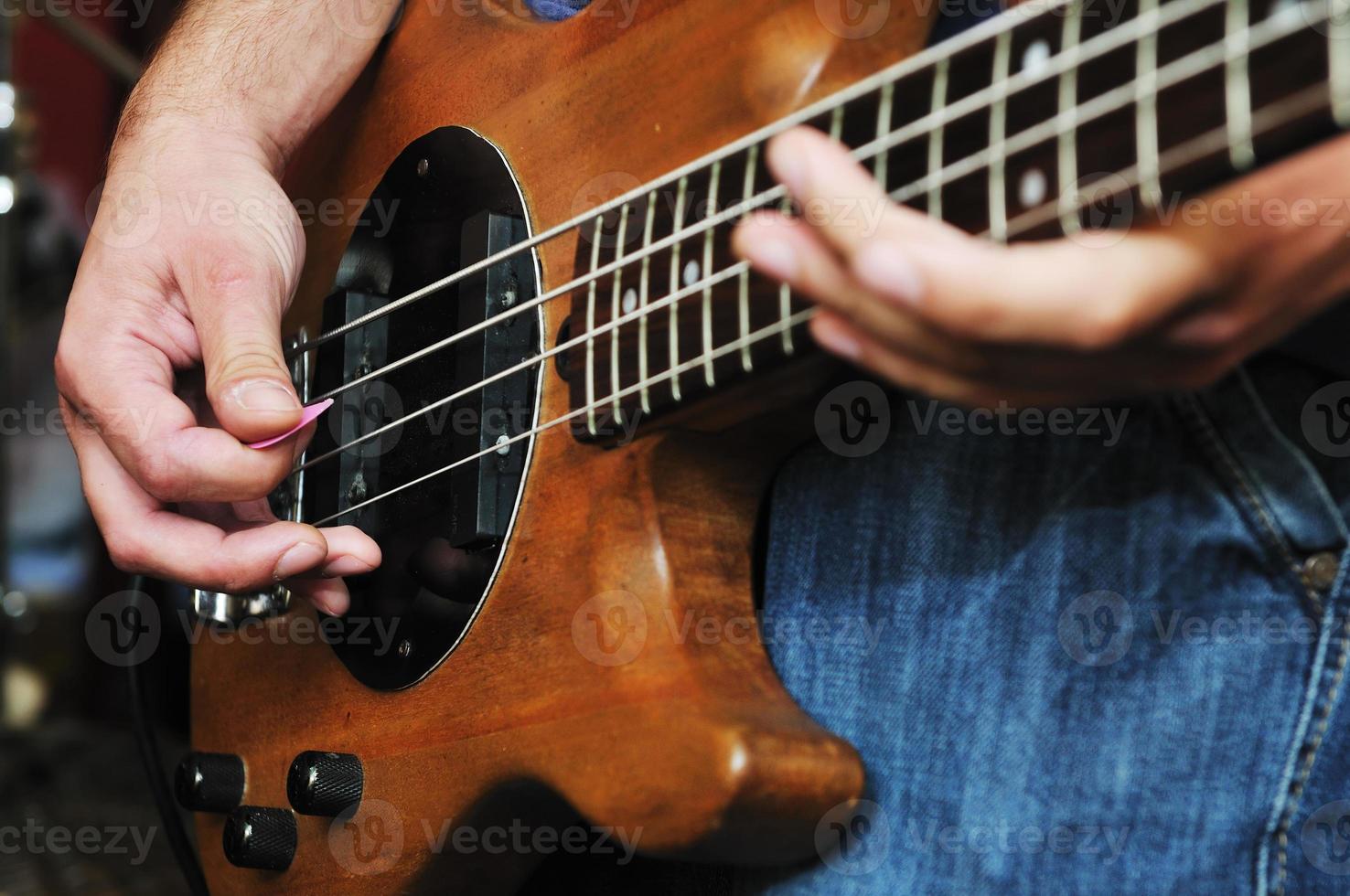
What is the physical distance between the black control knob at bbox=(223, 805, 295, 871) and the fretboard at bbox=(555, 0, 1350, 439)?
395 mm

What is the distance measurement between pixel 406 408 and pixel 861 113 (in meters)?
0.37

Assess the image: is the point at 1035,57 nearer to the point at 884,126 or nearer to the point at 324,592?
the point at 884,126

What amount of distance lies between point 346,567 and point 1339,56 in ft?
1.85

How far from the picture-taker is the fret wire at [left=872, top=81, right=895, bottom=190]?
0.45 metres

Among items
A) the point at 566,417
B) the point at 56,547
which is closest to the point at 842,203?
the point at 566,417

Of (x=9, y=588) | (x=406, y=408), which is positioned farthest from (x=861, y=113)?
(x=9, y=588)

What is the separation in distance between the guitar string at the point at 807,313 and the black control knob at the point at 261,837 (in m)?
0.19

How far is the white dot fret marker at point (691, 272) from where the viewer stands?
1.71 ft

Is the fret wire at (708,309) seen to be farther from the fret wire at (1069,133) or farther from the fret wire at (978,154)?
the fret wire at (1069,133)

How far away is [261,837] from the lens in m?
0.74

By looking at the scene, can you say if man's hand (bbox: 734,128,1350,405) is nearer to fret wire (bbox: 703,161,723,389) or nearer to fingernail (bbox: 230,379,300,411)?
fret wire (bbox: 703,161,723,389)

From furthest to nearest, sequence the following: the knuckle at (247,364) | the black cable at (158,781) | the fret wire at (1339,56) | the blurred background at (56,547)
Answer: the blurred background at (56,547) < the black cable at (158,781) < the knuckle at (247,364) < the fret wire at (1339,56)

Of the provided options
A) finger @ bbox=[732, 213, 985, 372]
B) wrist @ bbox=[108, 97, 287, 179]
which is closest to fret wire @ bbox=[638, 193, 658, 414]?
finger @ bbox=[732, 213, 985, 372]

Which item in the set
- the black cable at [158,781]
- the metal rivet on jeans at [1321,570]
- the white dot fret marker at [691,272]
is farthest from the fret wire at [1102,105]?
the black cable at [158,781]
